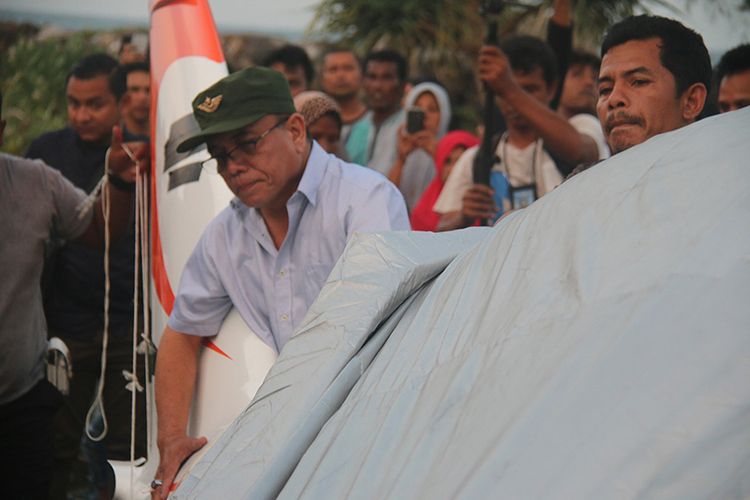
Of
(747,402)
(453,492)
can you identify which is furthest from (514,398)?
(747,402)

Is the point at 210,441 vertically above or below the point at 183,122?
below

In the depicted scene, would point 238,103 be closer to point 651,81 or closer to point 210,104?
point 210,104

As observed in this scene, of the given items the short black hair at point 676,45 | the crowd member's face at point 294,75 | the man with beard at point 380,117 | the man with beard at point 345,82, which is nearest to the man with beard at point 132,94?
the crowd member's face at point 294,75

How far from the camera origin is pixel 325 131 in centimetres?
531

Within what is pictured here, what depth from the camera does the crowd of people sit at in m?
3.20

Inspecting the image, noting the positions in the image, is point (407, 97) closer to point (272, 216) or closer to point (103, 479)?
point (103, 479)

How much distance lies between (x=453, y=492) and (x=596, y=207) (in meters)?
0.54

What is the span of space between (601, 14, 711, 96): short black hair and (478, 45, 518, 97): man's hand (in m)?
1.41

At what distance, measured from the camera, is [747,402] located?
1.41 metres

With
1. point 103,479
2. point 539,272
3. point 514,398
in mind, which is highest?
point 539,272

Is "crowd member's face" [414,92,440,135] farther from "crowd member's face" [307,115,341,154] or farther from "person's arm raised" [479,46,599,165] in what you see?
"person's arm raised" [479,46,599,165]

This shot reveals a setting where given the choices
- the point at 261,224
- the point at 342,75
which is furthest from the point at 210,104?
the point at 342,75

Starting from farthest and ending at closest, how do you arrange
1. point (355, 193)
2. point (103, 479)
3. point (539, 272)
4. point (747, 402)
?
point (103, 479) → point (355, 193) → point (539, 272) → point (747, 402)

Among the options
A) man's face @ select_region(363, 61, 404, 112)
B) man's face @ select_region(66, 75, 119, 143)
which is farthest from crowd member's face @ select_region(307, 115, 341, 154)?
man's face @ select_region(363, 61, 404, 112)
